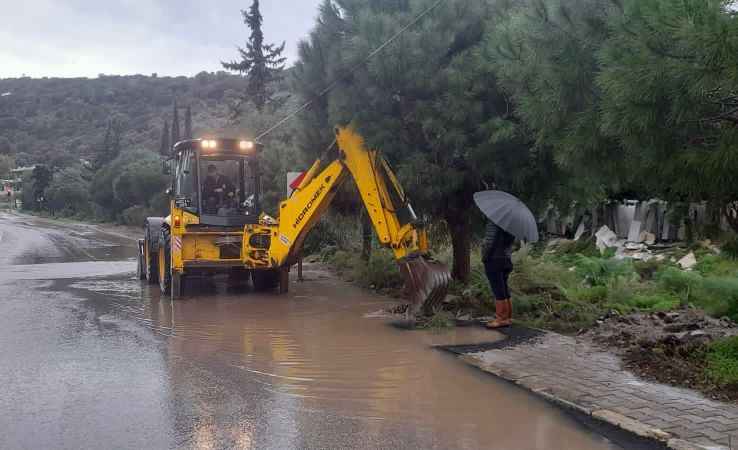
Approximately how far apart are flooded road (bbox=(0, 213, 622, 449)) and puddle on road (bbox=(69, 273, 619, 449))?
0.06 feet

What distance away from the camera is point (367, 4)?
1112 cm

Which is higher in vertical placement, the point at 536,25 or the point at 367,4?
the point at 367,4

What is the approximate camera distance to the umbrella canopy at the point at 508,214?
8.59 meters

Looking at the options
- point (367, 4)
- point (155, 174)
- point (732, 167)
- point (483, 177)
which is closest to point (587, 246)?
point (483, 177)

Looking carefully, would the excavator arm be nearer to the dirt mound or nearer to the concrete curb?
the dirt mound

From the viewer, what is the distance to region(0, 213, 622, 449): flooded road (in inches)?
209

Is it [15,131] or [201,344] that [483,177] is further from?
[15,131]

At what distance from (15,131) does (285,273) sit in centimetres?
12115

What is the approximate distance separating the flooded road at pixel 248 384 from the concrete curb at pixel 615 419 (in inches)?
6.6

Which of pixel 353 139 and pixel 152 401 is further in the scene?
pixel 353 139

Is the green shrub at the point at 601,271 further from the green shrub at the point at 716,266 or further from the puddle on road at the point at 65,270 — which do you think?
the puddle on road at the point at 65,270

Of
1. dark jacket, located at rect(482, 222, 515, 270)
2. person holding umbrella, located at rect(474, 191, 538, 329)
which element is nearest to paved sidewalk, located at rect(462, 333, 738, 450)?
person holding umbrella, located at rect(474, 191, 538, 329)

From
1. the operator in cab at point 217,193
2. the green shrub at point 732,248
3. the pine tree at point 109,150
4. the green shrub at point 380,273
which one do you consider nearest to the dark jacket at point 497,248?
the green shrub at point 732,248

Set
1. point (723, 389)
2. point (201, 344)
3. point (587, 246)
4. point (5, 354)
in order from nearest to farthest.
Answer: point (723, 389) → point (5, 354) → point (201, 344) → point (587, 246)
